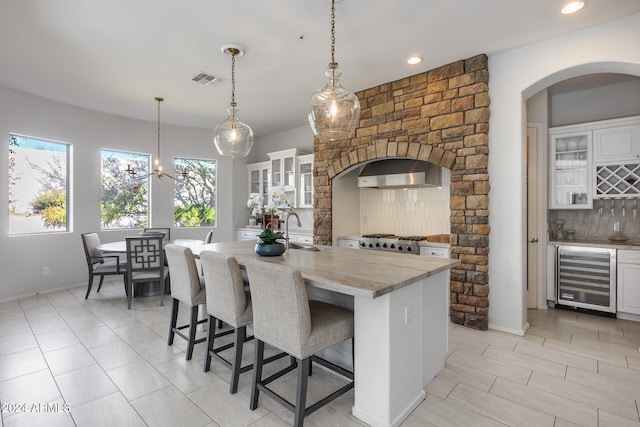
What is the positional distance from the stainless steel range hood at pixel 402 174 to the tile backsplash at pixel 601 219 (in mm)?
1831

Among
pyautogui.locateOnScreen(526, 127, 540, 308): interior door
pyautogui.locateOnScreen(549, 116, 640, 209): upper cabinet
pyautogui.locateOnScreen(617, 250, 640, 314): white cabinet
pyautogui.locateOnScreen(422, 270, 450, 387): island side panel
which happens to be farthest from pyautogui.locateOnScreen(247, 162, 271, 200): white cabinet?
pyautogui.locateOnScreen(617, 250, 640, 314): white cabinet

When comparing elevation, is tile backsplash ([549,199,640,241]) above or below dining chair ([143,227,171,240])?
above

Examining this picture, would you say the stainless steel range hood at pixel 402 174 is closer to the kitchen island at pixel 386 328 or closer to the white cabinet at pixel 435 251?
the white cabinet at pixel 435 251

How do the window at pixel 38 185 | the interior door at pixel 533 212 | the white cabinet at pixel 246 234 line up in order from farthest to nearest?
the white cabinet at pixel 246 234
the window at pixel 38 185
the interior door at pixel 533 212

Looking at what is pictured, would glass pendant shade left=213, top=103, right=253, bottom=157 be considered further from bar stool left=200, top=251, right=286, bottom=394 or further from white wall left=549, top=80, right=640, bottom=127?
white wall left=549, top=80, right=640, bottom=127

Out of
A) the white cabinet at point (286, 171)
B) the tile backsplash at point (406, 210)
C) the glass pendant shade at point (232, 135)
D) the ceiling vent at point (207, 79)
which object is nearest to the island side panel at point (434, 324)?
the tile backsplash at point (406, 210)

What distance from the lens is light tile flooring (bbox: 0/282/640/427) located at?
2055 millimetres

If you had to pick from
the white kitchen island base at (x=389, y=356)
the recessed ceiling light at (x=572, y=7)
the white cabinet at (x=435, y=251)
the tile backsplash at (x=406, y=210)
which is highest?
the recessed ceiling light at (x=572, y=7)

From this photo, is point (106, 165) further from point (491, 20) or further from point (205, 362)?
point (491, 20)

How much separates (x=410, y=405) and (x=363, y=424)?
0.34 m

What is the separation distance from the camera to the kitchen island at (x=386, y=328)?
1.87 metres

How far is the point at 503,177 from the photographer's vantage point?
3439 millimetres

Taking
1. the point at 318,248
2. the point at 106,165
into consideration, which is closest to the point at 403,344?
the point at 318,248

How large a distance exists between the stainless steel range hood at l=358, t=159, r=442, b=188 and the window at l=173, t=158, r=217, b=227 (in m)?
3.59
